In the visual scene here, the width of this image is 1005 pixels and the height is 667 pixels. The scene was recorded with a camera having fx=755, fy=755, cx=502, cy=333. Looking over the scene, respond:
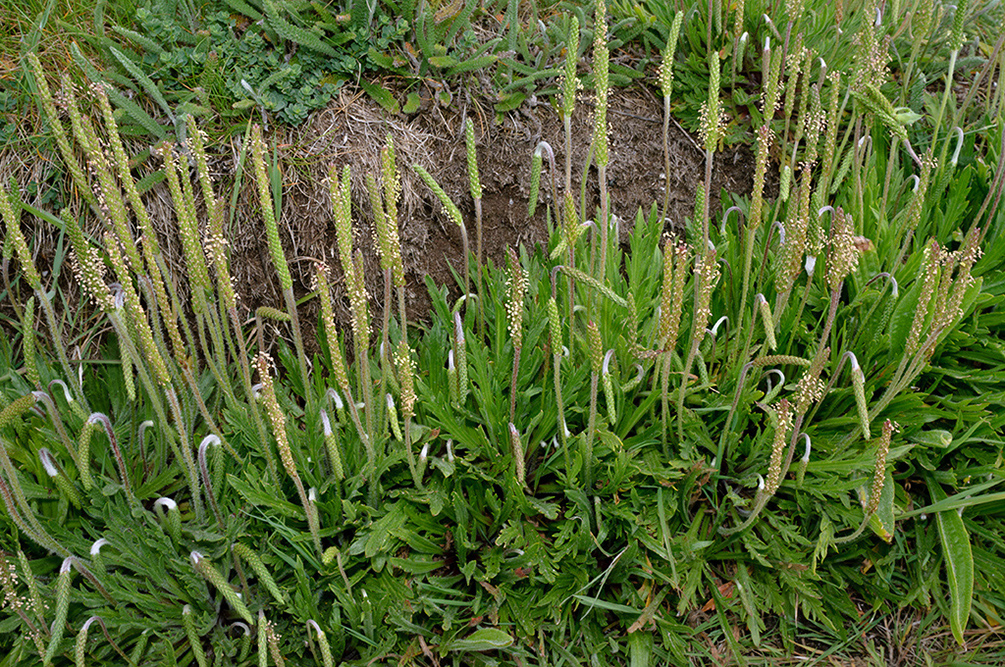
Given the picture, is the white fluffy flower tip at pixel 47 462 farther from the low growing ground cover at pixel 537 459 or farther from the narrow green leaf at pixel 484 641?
the narrow green leaf at pixel 484 641

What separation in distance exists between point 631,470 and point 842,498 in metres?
0.65

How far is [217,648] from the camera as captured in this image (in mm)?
2096

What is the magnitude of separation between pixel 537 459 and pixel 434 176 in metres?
1.20

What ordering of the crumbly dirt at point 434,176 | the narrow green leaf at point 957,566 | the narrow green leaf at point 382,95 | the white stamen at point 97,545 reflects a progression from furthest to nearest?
the narrow green leaf at point 382,95 < the crumbly dirt at point 434,176 < the narrow green leaf at point 957,566 < the white stamen at point 97,545

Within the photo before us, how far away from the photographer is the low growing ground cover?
2.05m

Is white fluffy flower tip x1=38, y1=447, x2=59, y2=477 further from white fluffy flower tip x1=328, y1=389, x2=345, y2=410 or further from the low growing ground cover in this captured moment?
white fluffy flower tip x1=328, y1=389, x2=345, y2=410

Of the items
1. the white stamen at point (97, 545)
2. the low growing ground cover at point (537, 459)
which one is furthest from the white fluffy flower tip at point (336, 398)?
the white stamen at point (97, 545)

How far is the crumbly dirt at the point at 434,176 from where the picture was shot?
278cm

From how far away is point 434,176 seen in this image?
9.71 feet

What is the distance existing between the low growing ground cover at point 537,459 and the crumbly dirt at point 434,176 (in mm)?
154

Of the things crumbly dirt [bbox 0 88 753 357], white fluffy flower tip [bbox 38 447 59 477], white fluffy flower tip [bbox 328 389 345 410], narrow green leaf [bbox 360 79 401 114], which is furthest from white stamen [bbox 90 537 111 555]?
narrow green leaf [bbox 360 79 401 114]

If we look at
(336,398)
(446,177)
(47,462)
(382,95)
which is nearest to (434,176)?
(446,177)

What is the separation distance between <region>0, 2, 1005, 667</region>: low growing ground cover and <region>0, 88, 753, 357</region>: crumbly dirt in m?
0.15

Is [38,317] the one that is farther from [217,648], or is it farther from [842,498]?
[842,498]
